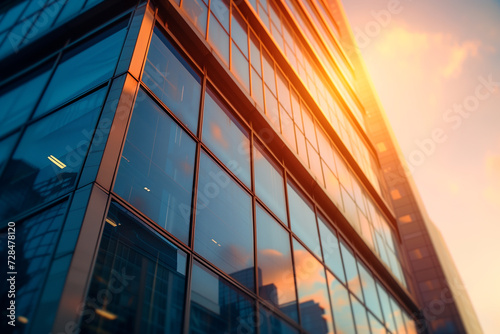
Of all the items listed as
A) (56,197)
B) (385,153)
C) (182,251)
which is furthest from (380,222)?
(385,153)

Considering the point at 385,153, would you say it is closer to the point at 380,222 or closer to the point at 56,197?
the point at 380,222

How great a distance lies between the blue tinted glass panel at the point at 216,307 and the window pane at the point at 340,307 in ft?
17.6

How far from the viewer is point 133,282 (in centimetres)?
599

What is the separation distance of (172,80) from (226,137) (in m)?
2.34

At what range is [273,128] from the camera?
1365cm

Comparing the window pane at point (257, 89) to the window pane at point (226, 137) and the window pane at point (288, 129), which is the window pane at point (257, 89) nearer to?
the window pane at point (288, 129)

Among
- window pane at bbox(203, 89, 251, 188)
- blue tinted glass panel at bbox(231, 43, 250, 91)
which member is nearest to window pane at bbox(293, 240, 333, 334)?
window pane at bbox(203, 89, 251, 188)

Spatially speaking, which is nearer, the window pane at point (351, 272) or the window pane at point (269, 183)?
the window pane at point (269, 183)

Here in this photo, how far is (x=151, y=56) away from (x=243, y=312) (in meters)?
5.95

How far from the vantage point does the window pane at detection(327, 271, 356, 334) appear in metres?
13.1

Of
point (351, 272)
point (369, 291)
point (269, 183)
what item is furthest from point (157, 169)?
point (369, 291)

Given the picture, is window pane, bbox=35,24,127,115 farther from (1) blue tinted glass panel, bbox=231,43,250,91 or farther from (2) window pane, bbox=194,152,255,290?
(1) blue tinted glass panel, bbox=231,43,250,91

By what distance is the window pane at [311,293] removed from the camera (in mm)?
11172

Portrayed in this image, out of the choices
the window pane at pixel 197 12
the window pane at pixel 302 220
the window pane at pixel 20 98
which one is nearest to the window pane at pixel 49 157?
the window pane at pixel 20 98
